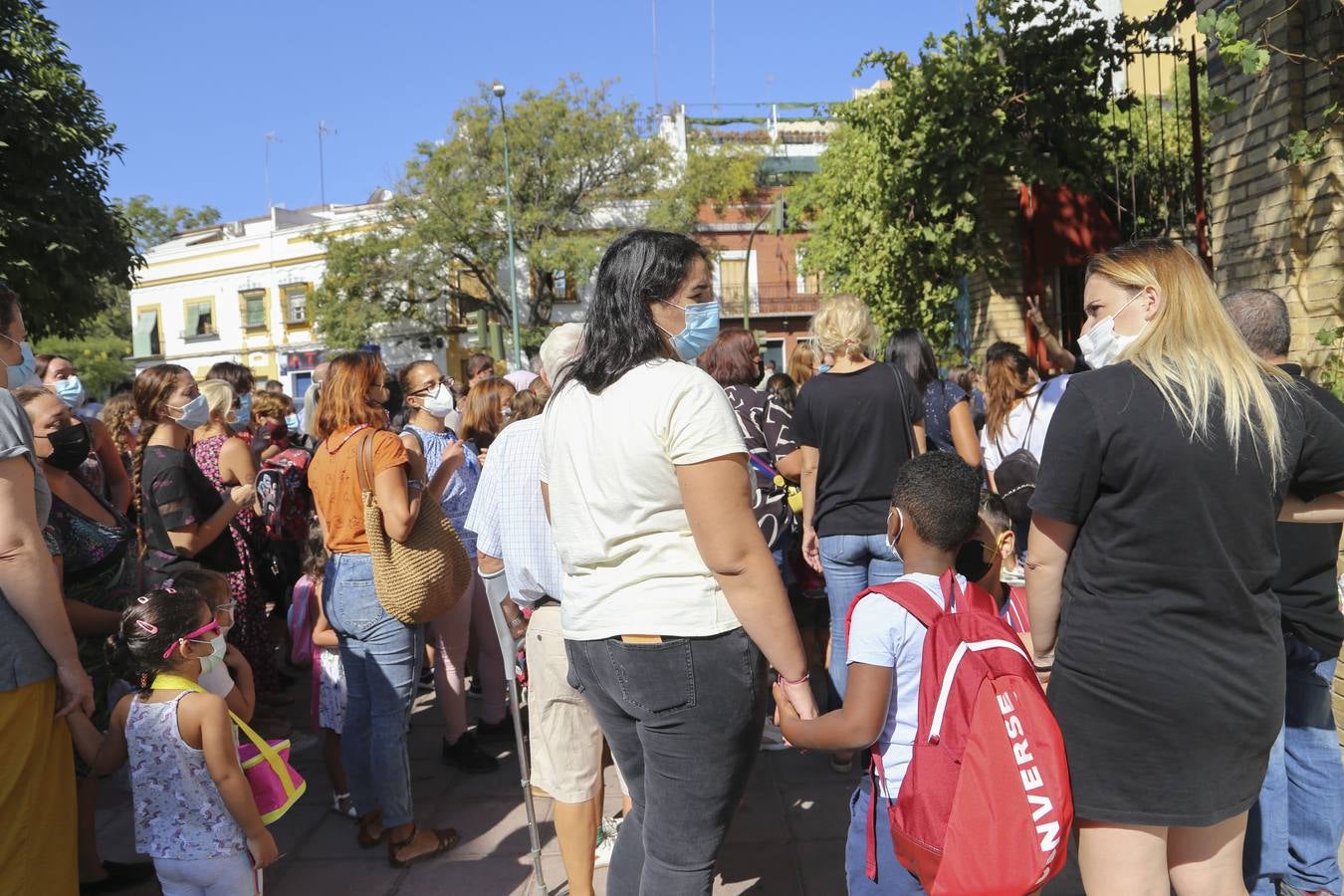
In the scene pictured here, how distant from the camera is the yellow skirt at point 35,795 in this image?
2738mm

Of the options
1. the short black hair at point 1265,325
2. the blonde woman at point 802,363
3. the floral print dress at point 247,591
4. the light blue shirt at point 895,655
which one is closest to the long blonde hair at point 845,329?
the short black hair at point 1265,325

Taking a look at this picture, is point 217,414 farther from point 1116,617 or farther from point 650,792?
point 1116,617

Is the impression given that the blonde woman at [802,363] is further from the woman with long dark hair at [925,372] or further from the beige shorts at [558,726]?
the beige shorts at [558,726]

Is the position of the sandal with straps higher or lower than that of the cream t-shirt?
lower

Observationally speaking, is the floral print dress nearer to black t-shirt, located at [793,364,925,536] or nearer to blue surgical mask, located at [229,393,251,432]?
blue surgical mask, located at [229,393,251,432]

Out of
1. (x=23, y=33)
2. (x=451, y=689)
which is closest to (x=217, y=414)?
(x=451, y=689)

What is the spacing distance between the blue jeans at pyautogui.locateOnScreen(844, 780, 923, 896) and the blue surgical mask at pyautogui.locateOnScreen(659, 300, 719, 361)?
3.87 feet

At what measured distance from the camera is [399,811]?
3.86m

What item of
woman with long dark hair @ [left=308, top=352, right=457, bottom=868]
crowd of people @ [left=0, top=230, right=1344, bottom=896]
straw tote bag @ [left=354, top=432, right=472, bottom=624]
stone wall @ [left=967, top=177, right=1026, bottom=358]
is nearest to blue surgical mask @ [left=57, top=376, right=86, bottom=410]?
crowd of people @ [left=0, top=230, right=1344, bottom=896]

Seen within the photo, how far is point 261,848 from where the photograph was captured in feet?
9.85

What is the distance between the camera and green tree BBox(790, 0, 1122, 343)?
769 cm

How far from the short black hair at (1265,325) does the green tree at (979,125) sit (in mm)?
5119

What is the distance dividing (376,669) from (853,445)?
7.09 ft

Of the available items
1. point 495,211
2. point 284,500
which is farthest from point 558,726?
point 495,211
